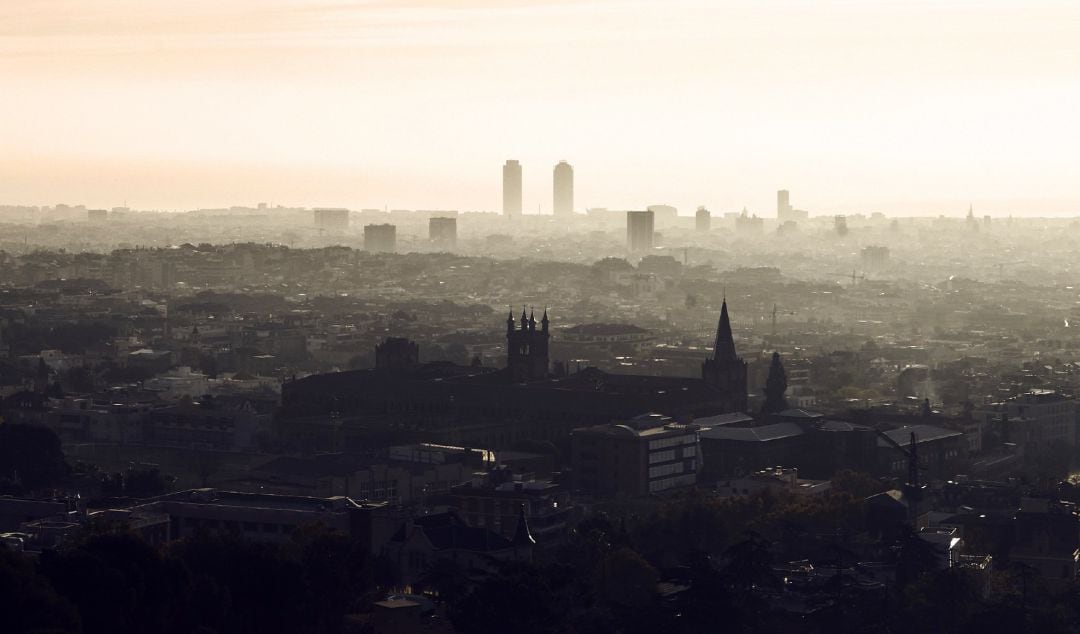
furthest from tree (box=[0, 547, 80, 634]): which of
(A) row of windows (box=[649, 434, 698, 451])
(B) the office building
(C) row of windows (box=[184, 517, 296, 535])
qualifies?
(A) row of windows (box=[649, 434, 698, 451])

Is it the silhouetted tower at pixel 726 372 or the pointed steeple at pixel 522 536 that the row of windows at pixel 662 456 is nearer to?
the silhouetted tower at pixel 726 372

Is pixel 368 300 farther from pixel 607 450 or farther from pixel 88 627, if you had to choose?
pixel 88 627

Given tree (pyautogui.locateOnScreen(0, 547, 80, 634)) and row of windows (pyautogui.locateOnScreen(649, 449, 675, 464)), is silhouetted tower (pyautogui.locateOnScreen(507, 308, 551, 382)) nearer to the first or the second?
row of windows (pyautogui.locateOnScreen(649, 449, 675, 464))

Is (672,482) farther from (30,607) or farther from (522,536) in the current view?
(30,607)

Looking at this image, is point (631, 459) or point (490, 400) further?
point (490, 400)

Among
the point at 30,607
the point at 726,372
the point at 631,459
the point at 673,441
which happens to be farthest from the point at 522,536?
the point at 726,372

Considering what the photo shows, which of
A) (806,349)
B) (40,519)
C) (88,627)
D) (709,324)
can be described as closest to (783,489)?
(40,519)
